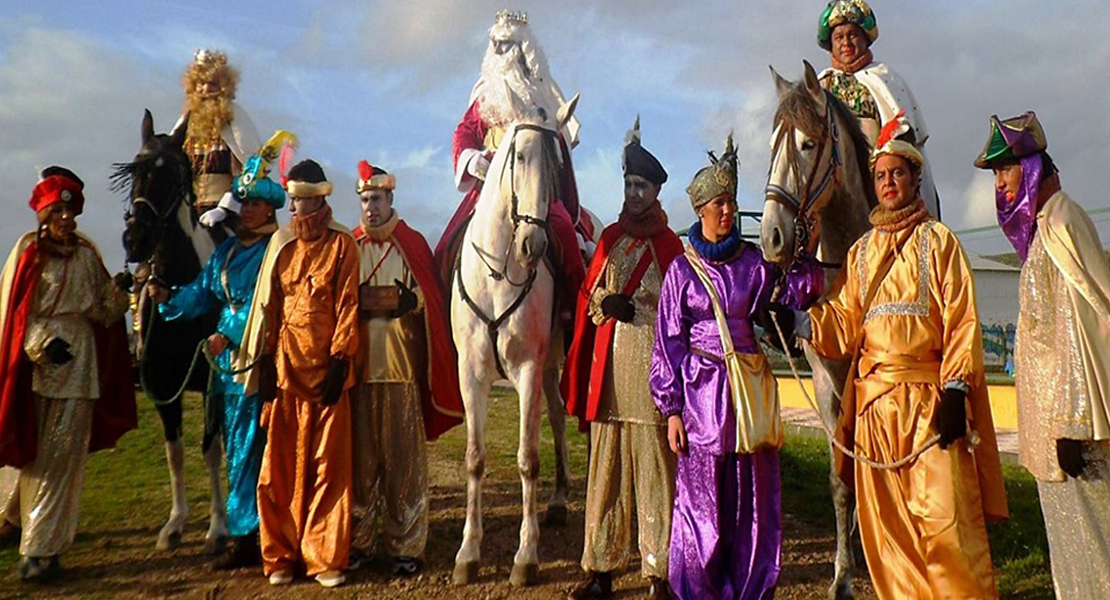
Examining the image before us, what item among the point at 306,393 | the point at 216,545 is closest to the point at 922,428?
the point at 306,393

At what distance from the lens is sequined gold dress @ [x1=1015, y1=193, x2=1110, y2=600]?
356 cm

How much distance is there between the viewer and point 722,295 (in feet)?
14.2

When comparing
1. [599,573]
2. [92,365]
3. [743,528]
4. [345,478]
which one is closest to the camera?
[743,528]

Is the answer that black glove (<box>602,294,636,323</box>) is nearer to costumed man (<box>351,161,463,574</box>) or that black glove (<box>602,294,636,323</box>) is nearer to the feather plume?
costumed man (<box>351,161,463,574</box>)

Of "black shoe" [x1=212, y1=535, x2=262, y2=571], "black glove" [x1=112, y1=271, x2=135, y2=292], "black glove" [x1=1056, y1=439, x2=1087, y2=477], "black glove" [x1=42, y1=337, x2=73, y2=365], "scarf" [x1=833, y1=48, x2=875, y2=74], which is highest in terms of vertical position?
"scarf" [x1=833, y1=48, x2=875, y2=74]

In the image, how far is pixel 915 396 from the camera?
12.2 feet

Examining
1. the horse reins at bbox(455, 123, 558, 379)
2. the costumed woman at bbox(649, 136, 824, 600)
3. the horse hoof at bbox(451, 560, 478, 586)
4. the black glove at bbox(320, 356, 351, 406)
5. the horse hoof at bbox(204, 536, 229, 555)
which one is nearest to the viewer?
the costumed woman at bbox(649, 136, 824, 600)

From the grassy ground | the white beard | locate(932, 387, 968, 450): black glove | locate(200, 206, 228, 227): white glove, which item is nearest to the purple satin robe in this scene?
locate(932, 387, 968, 450): black glove

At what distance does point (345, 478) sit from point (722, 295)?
8.56 feet

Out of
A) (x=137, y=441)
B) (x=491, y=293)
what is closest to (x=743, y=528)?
(x=491, y=293)

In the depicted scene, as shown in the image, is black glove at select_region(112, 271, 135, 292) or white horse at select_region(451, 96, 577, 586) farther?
black glove at select_region(112, 271, 135, 292)

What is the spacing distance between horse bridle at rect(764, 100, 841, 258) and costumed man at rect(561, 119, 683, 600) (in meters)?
0.79

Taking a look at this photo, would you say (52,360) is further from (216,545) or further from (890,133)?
(890,133)

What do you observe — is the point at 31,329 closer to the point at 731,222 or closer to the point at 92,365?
the point at 92,365
